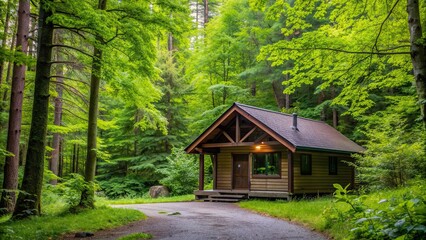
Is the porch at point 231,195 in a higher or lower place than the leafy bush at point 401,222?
lower

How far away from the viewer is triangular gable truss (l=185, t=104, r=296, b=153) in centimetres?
1770

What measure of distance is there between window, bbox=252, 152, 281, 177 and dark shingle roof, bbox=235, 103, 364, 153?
5.01 ft

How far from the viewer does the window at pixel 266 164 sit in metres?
18.6

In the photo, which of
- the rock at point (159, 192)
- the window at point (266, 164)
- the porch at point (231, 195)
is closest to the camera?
the porch at point (231, 195)

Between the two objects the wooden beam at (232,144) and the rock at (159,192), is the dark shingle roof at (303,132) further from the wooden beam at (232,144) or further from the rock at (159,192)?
the rock at (159,192)

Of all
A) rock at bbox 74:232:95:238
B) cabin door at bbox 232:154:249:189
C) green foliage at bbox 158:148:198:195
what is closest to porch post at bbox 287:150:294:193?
cabin door at bbox 232:154:249:189

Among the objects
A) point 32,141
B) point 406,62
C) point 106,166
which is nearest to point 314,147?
point 406,62

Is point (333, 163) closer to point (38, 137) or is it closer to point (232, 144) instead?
point (232, 144)

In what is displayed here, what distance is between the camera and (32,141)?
9859 millimetres

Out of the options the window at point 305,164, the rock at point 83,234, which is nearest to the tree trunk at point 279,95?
the window at point 305,164

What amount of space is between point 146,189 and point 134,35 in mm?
18931

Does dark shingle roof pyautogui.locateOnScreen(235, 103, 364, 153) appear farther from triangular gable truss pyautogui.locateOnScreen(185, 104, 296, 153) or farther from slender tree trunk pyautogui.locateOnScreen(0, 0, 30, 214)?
slender tree trunk pyautogui.locateOnScreen(0, 0, 30, 214)

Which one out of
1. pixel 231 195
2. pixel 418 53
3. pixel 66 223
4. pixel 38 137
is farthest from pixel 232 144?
pixel 418 53

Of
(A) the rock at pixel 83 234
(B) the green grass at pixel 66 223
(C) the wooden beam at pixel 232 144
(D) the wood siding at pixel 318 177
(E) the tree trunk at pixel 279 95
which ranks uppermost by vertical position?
(E) the tree trunk at pixel 279 95
